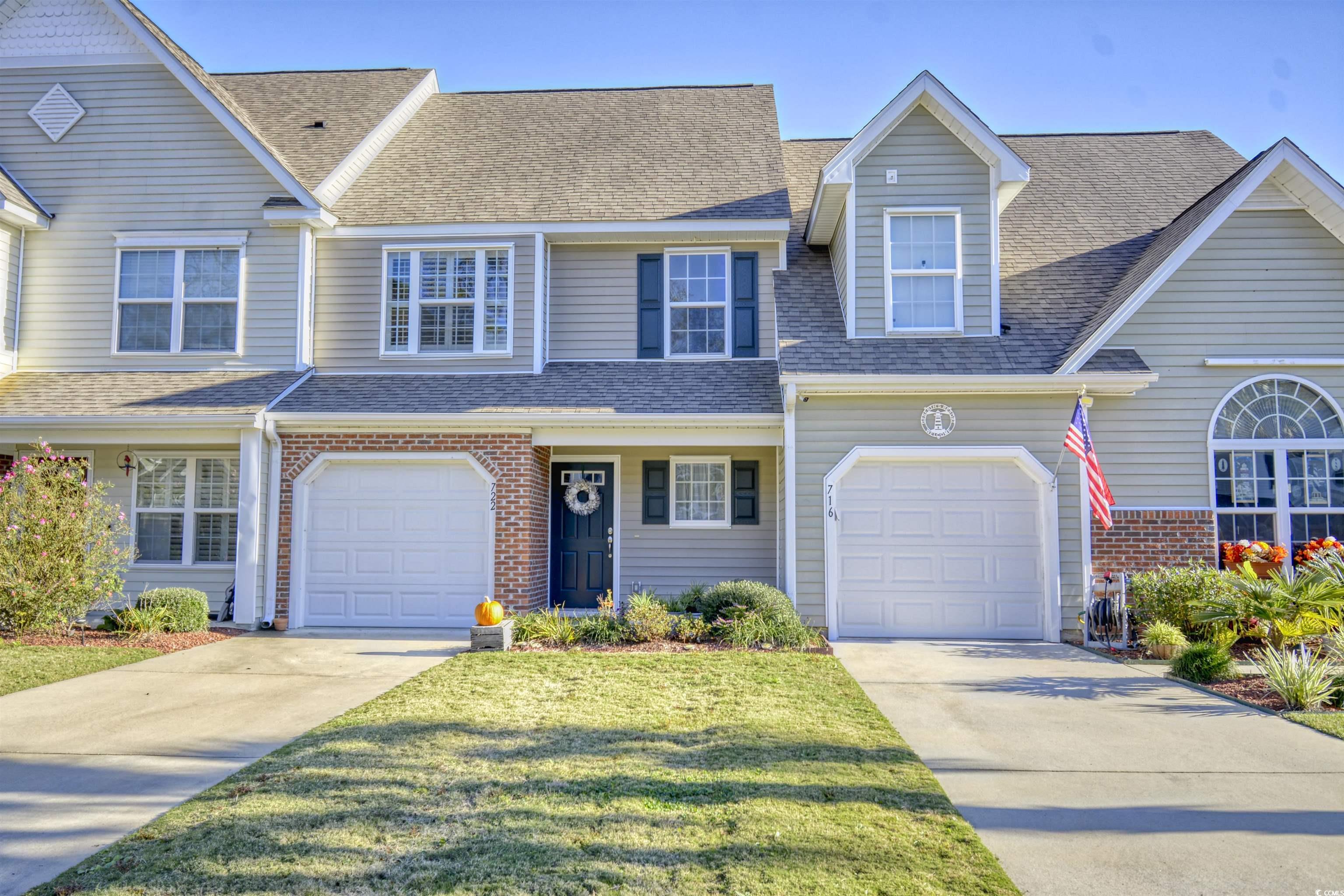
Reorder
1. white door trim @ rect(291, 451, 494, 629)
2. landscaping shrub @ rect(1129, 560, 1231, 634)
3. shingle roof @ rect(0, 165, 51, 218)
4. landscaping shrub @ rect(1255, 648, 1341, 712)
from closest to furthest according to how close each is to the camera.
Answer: landscaping shrub @ rect(1255, 648, 1341, 712) < landscaping shrub @ rect(1129, 560, 1231, 634) < white door trim @ rect(291, 451, 494, 629) < shingle roof @ rect(0, 165, 51, 218)

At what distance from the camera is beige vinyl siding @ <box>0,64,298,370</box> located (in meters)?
12.1

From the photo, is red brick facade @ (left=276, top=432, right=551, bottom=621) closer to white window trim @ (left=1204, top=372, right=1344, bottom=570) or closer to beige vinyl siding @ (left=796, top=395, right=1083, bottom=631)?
beige vinyl siding @ (left=796, top=395, right=1083, bottom=631)

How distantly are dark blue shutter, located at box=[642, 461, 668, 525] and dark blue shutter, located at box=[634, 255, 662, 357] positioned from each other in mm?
1677

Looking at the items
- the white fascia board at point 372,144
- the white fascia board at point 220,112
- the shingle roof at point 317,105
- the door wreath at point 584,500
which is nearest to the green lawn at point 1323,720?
the door wreath at point 584,500

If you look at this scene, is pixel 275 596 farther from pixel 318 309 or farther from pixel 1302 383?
pixel 1302 383

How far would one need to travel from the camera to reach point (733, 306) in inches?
497

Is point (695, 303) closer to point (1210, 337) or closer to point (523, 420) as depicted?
point (523, 420)

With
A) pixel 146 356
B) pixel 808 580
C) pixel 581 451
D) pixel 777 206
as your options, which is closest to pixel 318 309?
pixel 146 356

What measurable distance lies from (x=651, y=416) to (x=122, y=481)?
25.8 feet

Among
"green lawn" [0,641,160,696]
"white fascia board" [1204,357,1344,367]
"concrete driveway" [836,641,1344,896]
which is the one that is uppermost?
"white fascia board" [1204,357,1344,367]

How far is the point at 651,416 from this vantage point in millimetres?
11055

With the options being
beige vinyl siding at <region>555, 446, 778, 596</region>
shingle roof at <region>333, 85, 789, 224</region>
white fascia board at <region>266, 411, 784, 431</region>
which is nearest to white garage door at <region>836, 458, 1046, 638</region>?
white fascia board at <region>266, 411, 784, 431</region>

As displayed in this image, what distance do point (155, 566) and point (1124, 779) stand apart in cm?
1220

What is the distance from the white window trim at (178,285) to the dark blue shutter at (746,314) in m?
7.09
